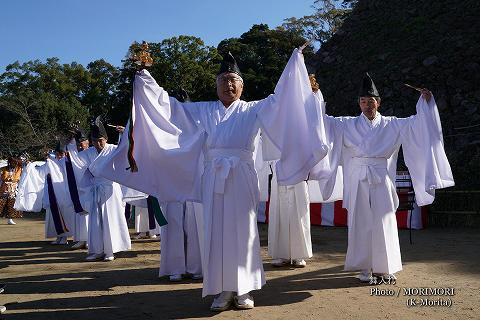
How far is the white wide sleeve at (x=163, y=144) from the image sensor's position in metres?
4.96

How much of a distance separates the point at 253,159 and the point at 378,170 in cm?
157

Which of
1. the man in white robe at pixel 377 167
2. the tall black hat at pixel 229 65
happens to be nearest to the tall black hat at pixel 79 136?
the tall black hat at pixel 229 65

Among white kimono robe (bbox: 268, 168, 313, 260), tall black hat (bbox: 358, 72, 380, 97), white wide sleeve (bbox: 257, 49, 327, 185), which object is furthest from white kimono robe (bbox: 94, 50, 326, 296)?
white kimono robe (bbox: 268, 168, 313, 260)

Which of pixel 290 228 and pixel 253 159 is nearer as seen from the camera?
pixel 253 159

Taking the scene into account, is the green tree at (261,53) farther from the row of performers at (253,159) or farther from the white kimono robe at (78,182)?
the row of performers at (253,159)

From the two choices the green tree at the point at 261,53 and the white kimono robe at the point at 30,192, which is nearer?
the white kimono robe at the point at 30,192

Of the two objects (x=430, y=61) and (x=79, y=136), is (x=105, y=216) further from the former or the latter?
(x=430, y=61)

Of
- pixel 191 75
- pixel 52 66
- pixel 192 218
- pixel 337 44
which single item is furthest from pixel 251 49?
pixel 192 218

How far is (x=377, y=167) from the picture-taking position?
5.52 meters

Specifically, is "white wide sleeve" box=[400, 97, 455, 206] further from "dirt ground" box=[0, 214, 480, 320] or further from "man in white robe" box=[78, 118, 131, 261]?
"man in white robe" box=[78, 118, 131, 261]

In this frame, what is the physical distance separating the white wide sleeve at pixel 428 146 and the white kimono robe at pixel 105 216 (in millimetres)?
4667

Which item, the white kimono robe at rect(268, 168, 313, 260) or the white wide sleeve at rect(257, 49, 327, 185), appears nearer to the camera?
the white wide sleeve at rect(257, 49, 327, 185)

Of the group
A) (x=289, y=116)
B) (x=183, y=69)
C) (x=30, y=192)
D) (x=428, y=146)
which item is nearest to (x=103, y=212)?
(x=289, y=116)

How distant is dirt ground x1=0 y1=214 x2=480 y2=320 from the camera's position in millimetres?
4332
